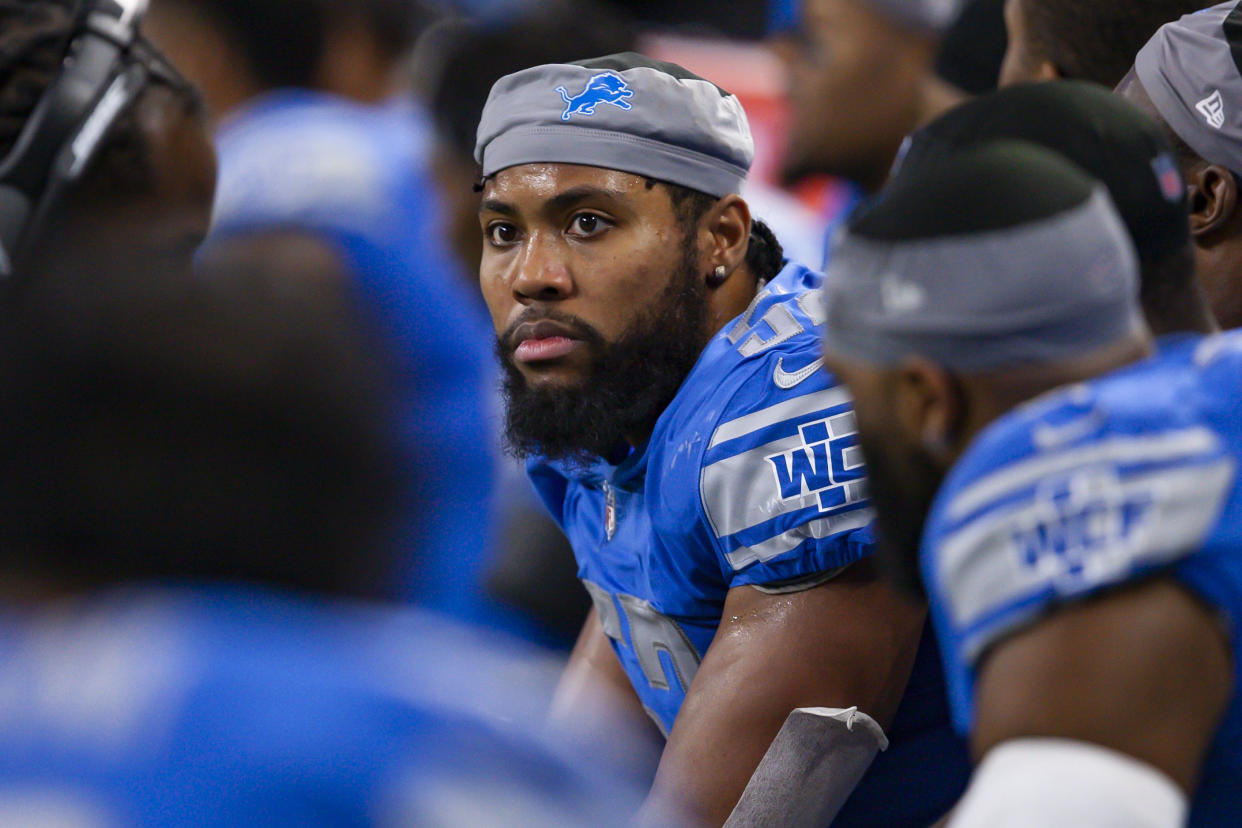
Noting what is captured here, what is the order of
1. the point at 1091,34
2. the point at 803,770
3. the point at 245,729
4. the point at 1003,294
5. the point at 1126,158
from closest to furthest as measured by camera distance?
the point at 245,729
the point at 1003,294
the point at 1126,158
the point at 803,770
the point at 1091,34

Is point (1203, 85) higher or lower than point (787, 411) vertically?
higher

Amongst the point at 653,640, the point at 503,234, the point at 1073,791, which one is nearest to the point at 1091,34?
the point at 503,234

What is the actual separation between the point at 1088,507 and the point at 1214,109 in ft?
4.05

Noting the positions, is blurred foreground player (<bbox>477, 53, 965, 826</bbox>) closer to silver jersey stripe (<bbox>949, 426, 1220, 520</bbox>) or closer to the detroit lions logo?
the detroit lions logo

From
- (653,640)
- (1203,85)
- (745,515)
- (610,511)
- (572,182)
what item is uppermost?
(1203,85)

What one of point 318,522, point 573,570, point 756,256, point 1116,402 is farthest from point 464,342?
point 318,522

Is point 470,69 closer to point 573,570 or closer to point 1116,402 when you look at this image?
point 573,570

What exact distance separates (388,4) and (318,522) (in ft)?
13.9

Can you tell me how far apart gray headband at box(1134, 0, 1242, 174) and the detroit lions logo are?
2.68 feet

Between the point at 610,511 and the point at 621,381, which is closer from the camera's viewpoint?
the point at 621,381

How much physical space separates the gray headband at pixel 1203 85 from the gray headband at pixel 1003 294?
918mm

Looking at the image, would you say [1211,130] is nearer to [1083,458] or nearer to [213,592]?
[1083,458]

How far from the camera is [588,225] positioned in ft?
8.52

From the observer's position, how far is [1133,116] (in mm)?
1855
